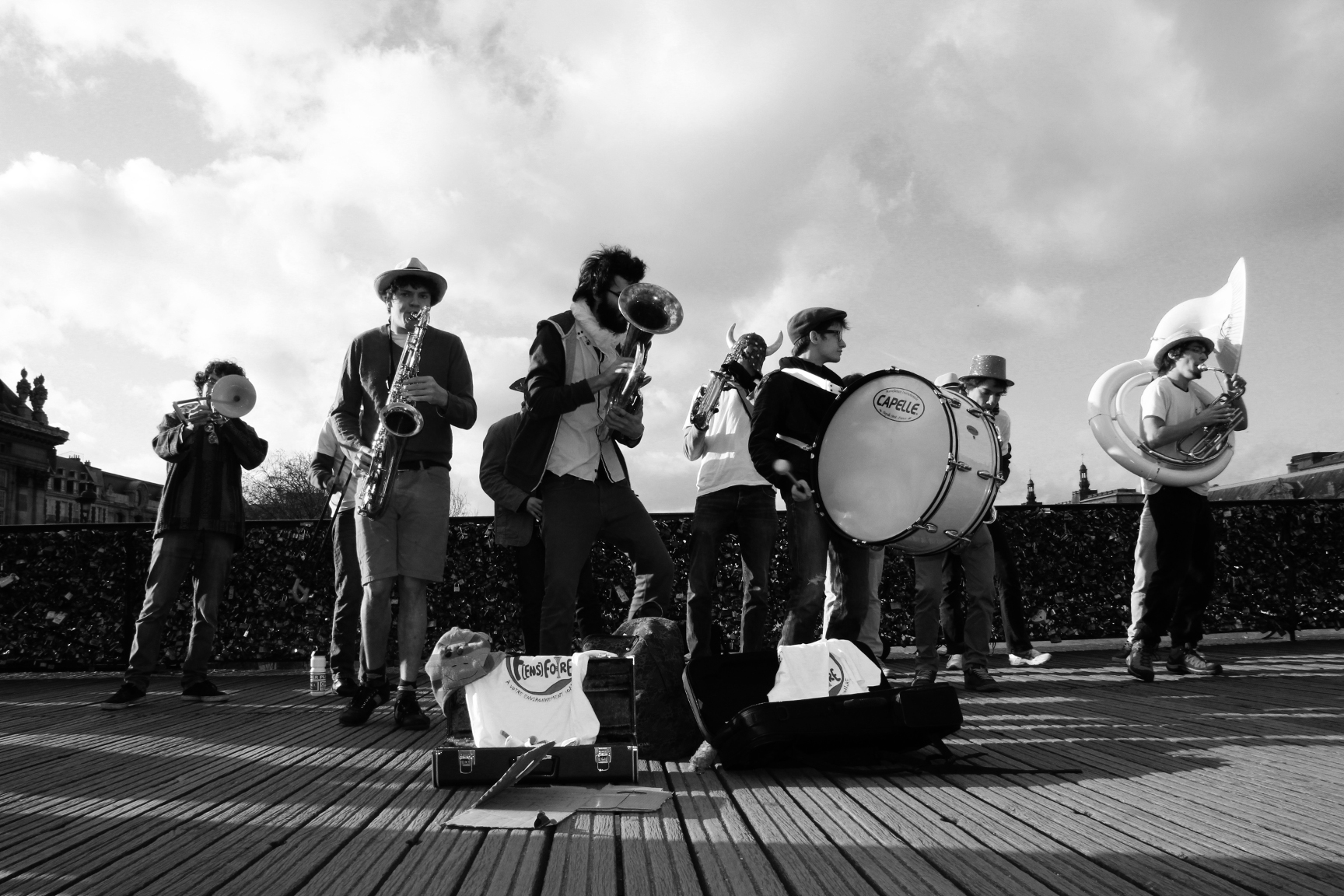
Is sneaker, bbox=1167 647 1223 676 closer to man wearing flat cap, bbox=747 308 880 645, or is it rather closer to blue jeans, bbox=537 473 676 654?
man wearing flat cap, bbox=747 308 880 645

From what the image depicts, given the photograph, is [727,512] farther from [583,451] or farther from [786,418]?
[583,451]

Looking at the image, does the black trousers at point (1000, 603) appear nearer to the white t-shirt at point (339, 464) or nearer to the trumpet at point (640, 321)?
the trumpet at point (640, 321)

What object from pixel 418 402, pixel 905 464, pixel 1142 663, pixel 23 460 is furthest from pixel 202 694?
pixel 23 460

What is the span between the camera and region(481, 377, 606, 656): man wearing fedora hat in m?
6.01

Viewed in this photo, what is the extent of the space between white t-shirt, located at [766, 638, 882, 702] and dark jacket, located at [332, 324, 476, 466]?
89.3 inches

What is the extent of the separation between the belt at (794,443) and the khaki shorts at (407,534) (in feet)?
6.11

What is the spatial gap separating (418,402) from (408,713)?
1.61 metres

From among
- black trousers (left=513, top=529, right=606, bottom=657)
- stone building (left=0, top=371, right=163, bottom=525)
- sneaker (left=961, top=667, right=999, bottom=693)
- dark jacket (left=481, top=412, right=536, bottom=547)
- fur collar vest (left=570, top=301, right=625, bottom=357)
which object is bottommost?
sneaker (left=961, top=667, right=999, bottom=693)

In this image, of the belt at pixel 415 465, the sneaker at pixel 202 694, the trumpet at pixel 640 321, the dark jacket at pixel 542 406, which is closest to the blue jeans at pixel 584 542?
the dark jacket at pixel 542 406

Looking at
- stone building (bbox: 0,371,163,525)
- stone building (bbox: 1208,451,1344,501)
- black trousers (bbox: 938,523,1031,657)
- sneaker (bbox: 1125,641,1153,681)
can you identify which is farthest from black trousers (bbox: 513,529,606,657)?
stone building (bbox: 0,371,163,525)

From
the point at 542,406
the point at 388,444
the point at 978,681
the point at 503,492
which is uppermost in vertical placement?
the point at 542,406

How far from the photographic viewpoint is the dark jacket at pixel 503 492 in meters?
5.74

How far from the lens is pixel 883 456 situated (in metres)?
5.21

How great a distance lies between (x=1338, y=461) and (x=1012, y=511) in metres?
64.3
